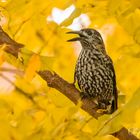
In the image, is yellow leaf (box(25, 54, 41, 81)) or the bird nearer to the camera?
yellow leaf (box(25, 54, 41, 81))

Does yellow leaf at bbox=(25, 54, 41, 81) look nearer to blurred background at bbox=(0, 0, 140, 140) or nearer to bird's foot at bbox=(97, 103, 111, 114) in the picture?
blurred background at bbox=(0, 0, 140, 140)

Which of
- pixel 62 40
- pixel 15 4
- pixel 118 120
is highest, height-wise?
pixel 15 4

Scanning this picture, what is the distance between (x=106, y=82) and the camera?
5.87 ft

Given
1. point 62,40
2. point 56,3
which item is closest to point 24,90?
point 62,40

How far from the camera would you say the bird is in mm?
1714

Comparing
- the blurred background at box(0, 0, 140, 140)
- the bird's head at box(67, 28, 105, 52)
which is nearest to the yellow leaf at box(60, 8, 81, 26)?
the blurred background at box(0, 0, 140, 140)

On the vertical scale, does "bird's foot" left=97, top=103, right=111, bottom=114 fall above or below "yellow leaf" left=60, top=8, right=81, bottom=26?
below

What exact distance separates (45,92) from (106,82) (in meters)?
0.32

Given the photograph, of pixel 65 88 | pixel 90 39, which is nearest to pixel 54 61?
pixel 65 88

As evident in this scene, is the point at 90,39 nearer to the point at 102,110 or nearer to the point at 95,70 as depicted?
the point at 95,70

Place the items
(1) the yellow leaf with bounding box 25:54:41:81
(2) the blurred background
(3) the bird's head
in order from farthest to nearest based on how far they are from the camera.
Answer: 1. (3) the bird's head
2. (2) the blurred background
3. (1) the yellow leaf with bounding box 25:54:41:81

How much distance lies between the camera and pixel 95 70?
69.7 inches

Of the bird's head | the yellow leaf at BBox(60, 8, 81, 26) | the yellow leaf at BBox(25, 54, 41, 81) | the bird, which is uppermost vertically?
the yellow leaf at BBox(25, 54, 41, 81)

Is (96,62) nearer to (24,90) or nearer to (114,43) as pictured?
(114,43)
